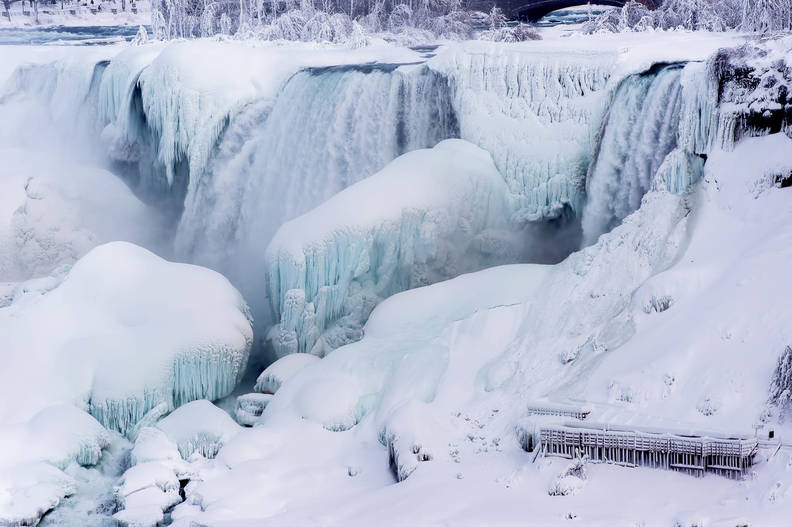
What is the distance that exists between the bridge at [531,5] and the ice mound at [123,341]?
16.4 metres

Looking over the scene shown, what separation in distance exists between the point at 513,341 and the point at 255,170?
797cm

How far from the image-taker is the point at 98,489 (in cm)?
1246

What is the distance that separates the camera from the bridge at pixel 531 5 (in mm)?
28234

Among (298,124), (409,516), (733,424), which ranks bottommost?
(409,516)

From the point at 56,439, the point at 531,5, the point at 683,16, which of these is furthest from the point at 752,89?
the point at 531,5

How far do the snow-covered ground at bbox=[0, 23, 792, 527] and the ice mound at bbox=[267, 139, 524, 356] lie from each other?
0.04m

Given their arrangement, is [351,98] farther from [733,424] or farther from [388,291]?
[733,424]

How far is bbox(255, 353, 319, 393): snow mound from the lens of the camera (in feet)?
47.3

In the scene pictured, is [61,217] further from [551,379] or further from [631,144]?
[551,379]

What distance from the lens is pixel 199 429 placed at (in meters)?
13.1

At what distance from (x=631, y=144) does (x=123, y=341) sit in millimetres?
7503

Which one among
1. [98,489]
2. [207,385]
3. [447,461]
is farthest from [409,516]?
[207,385]

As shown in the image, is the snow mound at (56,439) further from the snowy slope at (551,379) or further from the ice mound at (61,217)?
the ice mound at (61,217)

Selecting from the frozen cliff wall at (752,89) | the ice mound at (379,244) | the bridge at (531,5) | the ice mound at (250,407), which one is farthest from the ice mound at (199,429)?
the bridge at (531,5)
